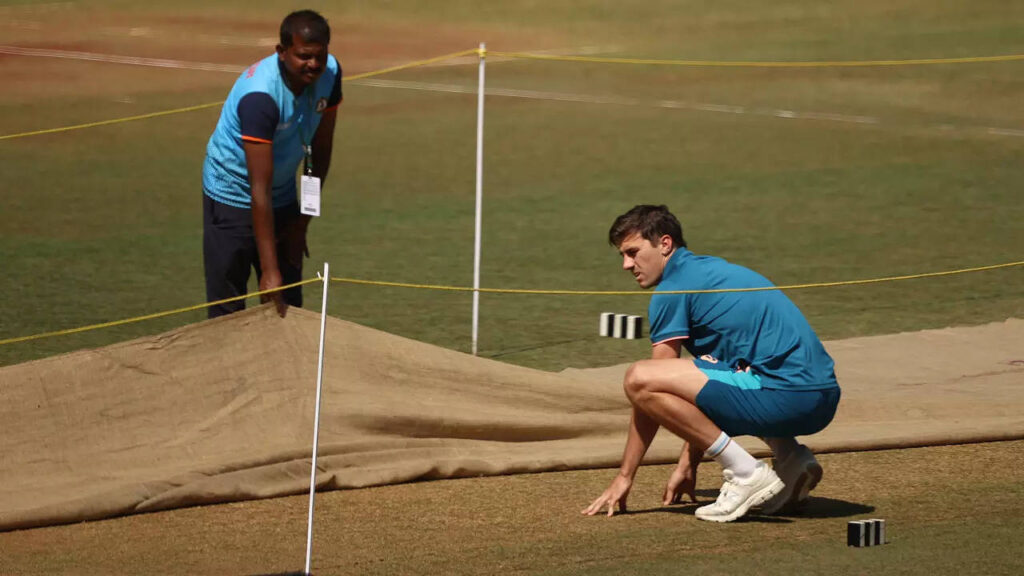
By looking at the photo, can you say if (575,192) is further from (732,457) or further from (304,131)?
(732,457)

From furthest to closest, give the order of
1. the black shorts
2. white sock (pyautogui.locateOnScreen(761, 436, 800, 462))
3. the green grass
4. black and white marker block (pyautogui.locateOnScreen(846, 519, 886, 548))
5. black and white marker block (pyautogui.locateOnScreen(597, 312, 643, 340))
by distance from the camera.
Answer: the green grass, black and white marker block (pyautogui.locateOnScreen(597, 312, 643, 340)), the black shorts, white sock (pyautogui.locateOnScreen(761, 436, 800, 462)), black and white marker block (pyautogui.locateOnScreen(846, 519, 886, 548))

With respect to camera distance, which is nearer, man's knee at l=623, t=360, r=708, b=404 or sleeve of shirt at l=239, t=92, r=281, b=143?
man's knee at l=623, t=360, r=708, b=404

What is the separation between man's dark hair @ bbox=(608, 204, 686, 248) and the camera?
19.0 ft

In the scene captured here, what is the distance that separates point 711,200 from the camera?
12.7 meters

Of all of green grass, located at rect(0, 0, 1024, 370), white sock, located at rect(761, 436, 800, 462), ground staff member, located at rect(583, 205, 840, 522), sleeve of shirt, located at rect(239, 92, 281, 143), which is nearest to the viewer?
ground staff member, located at rect(583, 205, 840, 522)

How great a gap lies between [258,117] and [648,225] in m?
1.56

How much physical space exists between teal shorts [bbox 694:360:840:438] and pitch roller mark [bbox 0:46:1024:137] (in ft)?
34.4

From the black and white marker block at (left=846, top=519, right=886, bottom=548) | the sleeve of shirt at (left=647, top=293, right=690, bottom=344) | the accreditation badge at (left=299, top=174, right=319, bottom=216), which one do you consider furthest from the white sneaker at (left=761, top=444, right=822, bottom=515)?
the accreditation badge at (left=299, top=174, right=319, bottom=216)

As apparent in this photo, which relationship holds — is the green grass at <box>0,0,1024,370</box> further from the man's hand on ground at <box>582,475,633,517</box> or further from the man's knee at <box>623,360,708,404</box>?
the man's knee at <box>623,360,708,404</box>

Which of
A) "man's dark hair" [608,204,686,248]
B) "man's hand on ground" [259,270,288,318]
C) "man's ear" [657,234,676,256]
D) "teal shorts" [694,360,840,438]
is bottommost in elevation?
"teal shorts" [694,360,840,438]

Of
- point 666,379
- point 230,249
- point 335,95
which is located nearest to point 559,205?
point 335,95

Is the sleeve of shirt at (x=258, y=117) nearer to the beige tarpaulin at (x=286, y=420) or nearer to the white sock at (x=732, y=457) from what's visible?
the beige tarpaulin at (x=286, y=420)

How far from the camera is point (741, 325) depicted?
579cm

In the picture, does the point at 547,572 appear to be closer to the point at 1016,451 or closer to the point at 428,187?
the point at 1016,451
